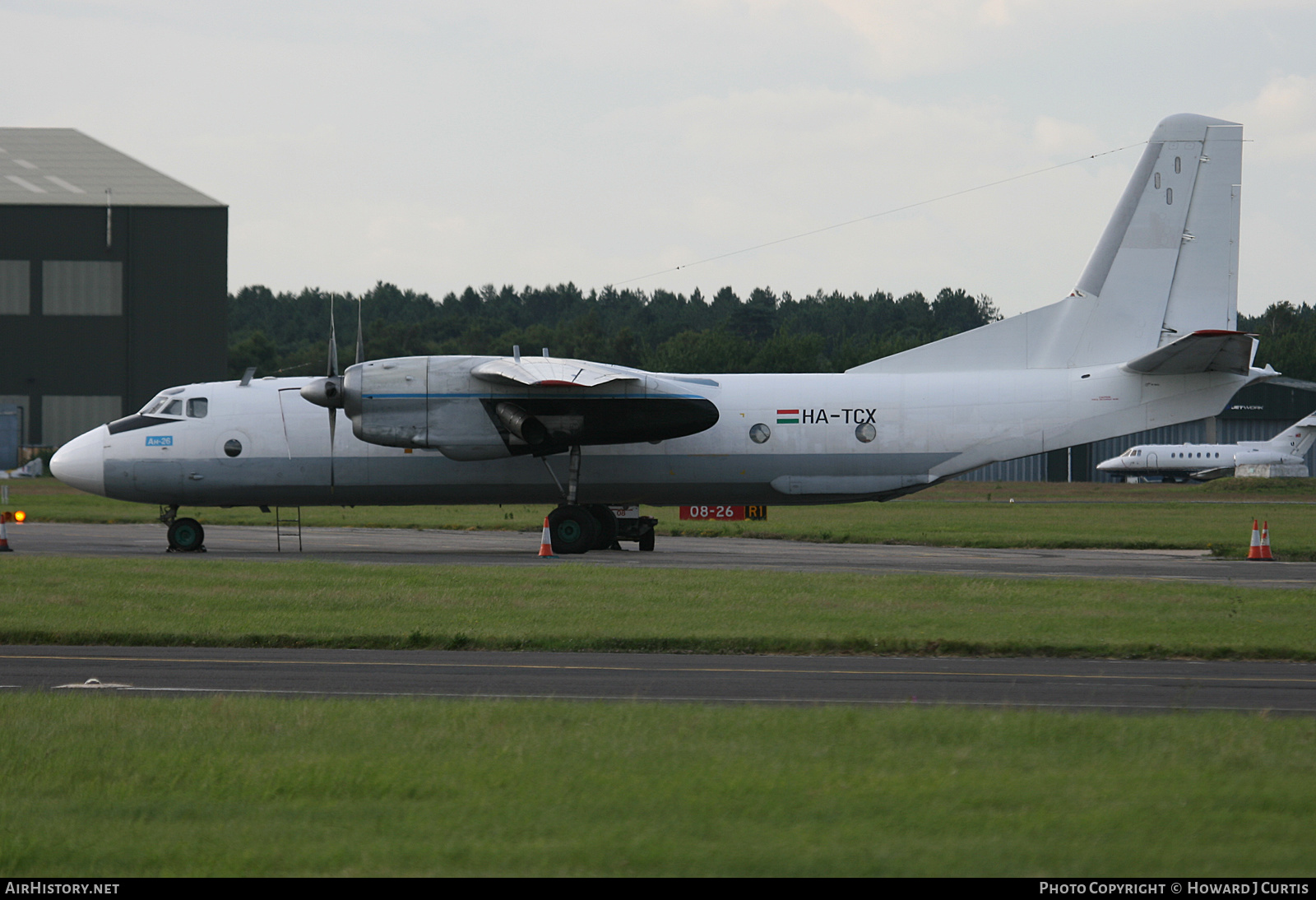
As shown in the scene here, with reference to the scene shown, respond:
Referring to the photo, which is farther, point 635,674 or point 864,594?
point 864,594

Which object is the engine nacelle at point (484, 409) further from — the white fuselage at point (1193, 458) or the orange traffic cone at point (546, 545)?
the white fuselage at point (1193, 458)

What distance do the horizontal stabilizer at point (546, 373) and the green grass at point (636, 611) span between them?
195 inches

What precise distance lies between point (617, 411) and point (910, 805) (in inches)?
757

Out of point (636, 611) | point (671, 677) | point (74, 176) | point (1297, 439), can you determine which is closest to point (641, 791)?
point (671, 677)

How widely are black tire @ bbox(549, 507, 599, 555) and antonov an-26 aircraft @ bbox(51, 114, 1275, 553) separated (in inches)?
1.6

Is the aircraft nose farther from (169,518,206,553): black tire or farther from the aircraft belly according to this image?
(169,518,206,553): black tire

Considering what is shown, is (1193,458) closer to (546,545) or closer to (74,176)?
(546,545)

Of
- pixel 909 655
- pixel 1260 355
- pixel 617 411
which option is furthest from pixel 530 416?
pixel 1260 355

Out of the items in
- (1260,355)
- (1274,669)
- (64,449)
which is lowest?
(1274,669)

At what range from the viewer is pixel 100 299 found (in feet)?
215

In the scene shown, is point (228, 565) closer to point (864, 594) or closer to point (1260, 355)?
point (864, 594)

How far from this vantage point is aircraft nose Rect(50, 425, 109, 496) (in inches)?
1056

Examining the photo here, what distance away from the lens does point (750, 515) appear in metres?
29.2

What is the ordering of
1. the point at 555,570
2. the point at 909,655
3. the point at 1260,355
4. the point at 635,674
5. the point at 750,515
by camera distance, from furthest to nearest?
1. the point at 1260,355
2. the point at 750,515
3. the point at 555,570
4. the point at 909,655
5. the point at 635,674
